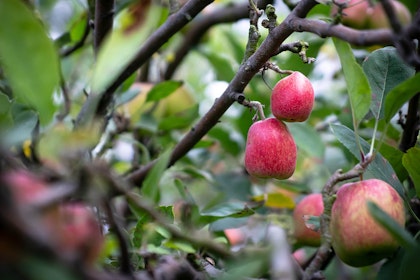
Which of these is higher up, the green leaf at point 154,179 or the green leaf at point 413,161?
the green leaf at point 154,179

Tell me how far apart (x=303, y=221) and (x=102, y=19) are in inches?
18.6

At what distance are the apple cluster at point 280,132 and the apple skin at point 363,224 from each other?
94mm

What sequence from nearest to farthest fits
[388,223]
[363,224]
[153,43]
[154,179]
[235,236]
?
[388,223]
[363,224]
[154,179]
[153,43]
[235,236]

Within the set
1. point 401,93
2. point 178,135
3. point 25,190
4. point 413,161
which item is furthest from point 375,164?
point 178,135

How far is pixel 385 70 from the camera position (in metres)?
0.78

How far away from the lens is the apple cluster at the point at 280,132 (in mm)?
672

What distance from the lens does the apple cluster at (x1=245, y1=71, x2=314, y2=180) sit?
67 cm

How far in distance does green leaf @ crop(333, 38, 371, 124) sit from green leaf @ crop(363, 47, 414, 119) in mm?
141

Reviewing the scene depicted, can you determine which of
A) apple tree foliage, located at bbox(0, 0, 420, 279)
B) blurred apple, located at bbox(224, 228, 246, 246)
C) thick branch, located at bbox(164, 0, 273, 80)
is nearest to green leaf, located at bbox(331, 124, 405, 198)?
apple tree foliage, located at bbox(0, 0, 420, 279)

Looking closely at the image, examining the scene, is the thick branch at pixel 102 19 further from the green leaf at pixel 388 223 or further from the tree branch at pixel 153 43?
the green leaf at pixel 388 223

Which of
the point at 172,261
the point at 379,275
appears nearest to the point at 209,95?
the point at 379,275

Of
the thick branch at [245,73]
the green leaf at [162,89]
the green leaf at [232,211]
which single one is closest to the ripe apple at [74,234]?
the thick branch at [245,73]

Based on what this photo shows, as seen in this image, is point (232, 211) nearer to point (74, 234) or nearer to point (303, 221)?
point (303, 221)

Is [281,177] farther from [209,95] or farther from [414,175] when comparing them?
[209,95]
